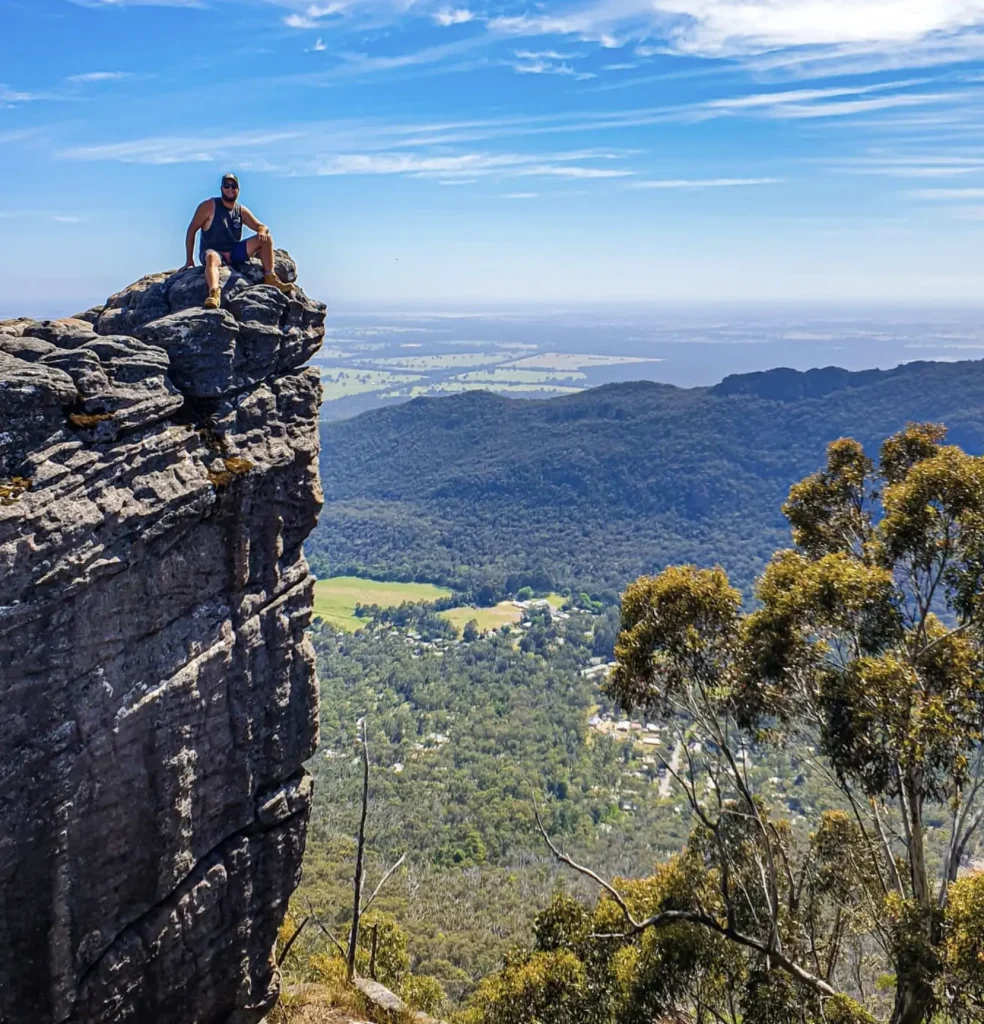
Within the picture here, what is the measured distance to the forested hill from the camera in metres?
135

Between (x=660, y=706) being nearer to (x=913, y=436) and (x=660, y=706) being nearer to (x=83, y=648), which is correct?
(x=913, y=436)

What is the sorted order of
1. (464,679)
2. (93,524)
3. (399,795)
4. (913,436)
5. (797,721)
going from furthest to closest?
(464,679) < (399,795) < (913,436) < (797,721) < (93,524)

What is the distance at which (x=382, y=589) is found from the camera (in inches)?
4626

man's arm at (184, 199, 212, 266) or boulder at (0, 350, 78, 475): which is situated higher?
man's arm at (184, 199, 212, 266)

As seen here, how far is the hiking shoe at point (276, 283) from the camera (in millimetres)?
10156

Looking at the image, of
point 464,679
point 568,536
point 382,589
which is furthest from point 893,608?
point 568,536

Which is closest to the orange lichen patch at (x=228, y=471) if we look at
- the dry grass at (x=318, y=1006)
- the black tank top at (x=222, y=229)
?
the black tank top at (x=222, y=229)

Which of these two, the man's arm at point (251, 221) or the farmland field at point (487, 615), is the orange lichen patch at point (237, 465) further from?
the farmland field at point (487, 615)

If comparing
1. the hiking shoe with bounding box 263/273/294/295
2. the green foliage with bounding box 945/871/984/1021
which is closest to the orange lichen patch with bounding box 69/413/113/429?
the hiking shoe with bounding box 263/273/294/295

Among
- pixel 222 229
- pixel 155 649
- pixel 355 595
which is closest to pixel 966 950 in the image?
pixel 155 649

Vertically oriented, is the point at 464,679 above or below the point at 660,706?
below

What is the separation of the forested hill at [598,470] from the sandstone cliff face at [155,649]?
111m

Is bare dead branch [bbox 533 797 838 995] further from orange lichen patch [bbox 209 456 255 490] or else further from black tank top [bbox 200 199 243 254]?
black tank top [bbox 200 199 243 254]

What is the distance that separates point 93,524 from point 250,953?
5.65 meters
